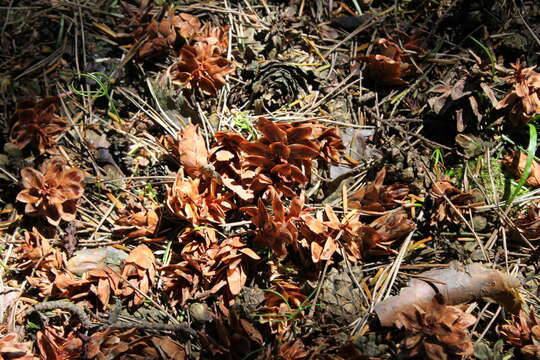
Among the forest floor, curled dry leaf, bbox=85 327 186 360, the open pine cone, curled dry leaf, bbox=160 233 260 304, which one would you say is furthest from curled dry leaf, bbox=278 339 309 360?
the open pine cone

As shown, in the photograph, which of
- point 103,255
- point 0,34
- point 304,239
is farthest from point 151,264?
point 0,34

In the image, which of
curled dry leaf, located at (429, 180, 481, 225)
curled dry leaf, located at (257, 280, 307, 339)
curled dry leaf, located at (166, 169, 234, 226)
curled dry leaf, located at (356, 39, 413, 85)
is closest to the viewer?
curled dry leaf, located at (257, 280, 307, 339)

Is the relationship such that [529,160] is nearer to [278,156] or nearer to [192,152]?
[278,156]

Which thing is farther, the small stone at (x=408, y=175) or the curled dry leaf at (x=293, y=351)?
the small stone at (x=408, y=175)

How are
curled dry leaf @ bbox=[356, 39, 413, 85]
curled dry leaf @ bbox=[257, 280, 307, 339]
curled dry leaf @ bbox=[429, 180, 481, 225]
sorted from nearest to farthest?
curled dry leaf @ bbox=[257, 280, 307, 339]
curled dry leaf @ bbox=[429, 180, 481, 225]
curled dry leaf @ bbox=[356, 39, 413, 85]

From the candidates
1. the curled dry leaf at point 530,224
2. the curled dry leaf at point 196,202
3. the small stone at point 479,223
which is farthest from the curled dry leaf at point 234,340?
the curled dry leaf at point 530,224

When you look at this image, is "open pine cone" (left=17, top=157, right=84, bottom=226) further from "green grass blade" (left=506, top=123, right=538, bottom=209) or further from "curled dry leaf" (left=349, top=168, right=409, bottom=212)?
"green grass blade" (left=506, top=123, right=538, bottom=209)

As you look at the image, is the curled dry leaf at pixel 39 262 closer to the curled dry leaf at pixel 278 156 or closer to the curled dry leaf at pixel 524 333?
the curled dry leaf at pixel 278 156

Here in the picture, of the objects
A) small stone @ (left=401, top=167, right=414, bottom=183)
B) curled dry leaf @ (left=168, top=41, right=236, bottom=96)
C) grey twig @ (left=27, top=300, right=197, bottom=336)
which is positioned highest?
curled dry leaf @ (left=168, top=41, right=236, bottom=96)
